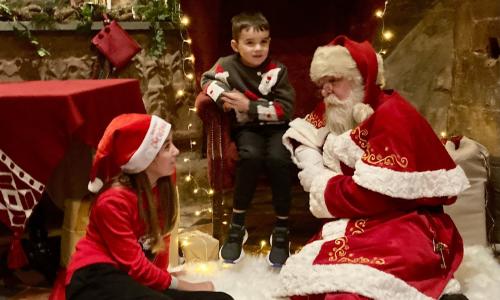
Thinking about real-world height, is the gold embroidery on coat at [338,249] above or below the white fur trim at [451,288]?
above

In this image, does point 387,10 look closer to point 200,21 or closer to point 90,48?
point 200,21

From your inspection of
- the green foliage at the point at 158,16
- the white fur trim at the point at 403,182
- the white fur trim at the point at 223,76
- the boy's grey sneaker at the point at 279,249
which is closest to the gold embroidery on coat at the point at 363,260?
the white fur trim at the point at 403,182

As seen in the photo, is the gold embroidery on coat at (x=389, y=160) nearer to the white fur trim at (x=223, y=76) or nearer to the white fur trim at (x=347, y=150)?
the white fur trim at (x=347, y=150)

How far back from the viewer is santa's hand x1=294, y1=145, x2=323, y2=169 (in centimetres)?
238

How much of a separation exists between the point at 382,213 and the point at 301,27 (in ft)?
5.37

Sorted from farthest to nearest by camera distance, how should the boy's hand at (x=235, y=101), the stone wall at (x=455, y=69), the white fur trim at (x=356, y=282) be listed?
the stone wall at (x=455, y=69)
the boy's hand at (x=235, y=101)
the white fur trim at (x=356, y=282)

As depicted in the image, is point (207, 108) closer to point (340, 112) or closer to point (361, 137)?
point (340, 112)

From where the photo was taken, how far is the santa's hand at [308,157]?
238cm

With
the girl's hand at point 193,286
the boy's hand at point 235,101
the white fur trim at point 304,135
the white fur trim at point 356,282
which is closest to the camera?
the white fur trim at point 356,282

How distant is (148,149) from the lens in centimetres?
193

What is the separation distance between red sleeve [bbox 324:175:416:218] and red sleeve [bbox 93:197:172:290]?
2.34ft

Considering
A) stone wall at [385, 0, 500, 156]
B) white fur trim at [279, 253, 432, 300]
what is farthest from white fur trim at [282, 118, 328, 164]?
stone wall at [385, 0, 500, 156]

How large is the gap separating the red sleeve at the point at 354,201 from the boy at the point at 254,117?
0.46 m

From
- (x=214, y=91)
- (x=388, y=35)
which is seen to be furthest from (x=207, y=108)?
(x=388, y=35)
